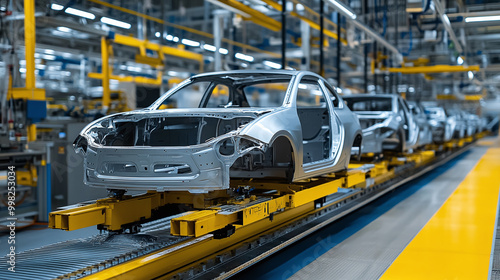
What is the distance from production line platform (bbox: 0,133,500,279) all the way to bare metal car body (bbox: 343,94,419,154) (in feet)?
4.97

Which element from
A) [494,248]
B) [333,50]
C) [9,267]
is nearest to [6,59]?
[9,267]

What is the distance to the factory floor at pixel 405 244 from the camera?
421 centimetres

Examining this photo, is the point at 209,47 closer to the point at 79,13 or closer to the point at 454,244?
the point at 79,13

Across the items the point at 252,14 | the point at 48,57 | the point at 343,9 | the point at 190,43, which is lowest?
the point at 343,9

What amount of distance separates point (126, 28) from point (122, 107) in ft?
6.24

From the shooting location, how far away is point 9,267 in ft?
11.6

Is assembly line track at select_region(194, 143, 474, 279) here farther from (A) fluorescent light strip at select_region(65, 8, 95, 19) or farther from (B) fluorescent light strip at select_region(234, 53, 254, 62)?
(B) fluorescent light strip at select_region(234, 53, 254, 62)

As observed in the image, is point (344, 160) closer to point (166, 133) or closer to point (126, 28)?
point (166, 133)

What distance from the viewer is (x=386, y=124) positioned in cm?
820

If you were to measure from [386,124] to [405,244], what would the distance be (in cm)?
335

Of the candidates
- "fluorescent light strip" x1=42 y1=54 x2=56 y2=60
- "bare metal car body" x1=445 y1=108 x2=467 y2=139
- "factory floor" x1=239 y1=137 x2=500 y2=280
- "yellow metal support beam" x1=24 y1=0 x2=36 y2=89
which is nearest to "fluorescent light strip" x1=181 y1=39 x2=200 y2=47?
"fluorescent light strip" x1=42 y1=54 x2=56 y2=60

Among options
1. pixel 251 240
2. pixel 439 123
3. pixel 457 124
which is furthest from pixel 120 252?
pixel 457 124

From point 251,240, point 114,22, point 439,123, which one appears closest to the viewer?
point 251,240

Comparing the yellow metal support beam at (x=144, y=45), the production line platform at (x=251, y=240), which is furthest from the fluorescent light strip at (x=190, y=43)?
the production line platform at (x=251, y=240)
